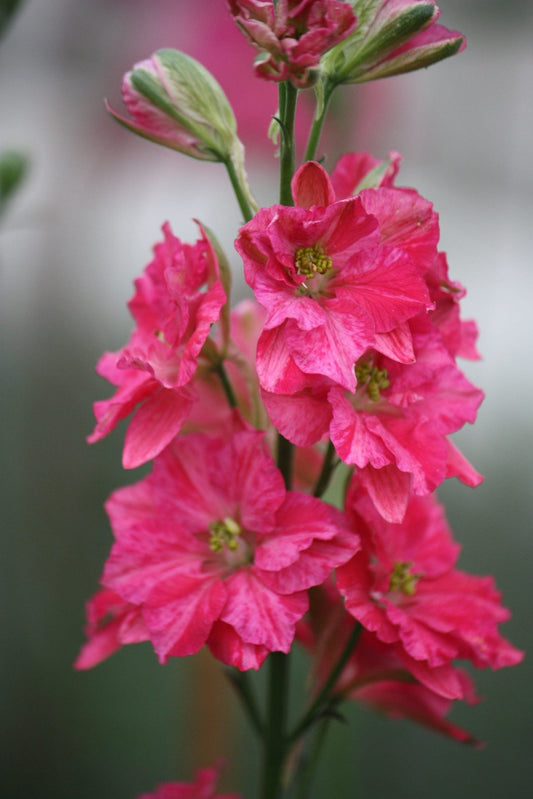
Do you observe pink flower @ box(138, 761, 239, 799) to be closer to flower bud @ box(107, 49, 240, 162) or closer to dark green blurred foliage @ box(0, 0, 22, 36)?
flower bud @ box(107, 49, 240, 162)

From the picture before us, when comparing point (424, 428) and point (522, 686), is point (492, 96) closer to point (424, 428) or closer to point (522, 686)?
point (522, 686)

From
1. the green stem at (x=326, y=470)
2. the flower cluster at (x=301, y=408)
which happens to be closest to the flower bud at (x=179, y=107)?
the flower cluster at (x=301, y=408)

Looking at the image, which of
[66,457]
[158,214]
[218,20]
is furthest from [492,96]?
[66,457]

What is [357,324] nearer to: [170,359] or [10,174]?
[170,359]

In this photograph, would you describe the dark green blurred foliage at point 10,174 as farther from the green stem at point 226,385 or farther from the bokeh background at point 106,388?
the green stem at point 226,385

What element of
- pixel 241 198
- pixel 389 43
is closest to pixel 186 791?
pixel 241 198

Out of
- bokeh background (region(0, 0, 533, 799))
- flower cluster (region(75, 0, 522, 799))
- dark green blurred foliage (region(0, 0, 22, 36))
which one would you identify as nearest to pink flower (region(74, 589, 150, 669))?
flower cluster (region(75, 0, 522, 799))
